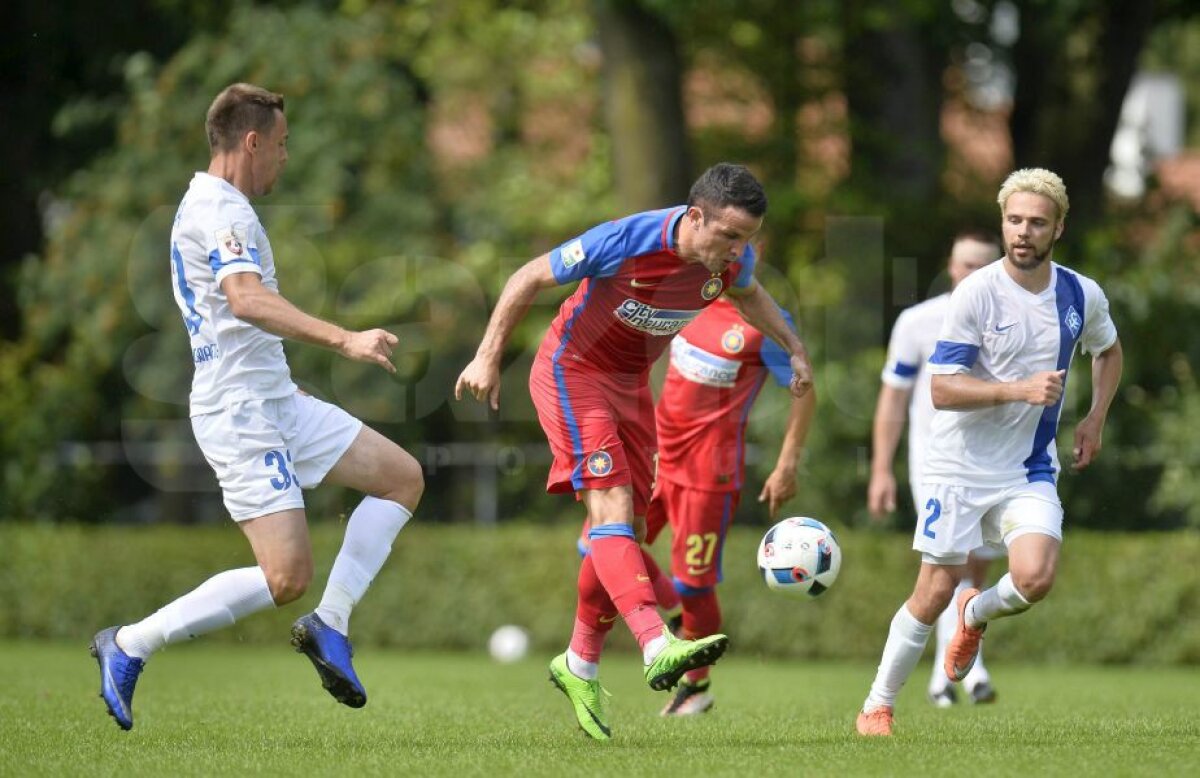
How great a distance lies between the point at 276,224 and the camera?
18.9 meters

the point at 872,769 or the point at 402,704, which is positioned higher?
the point at 872,769

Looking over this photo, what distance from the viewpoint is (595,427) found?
6.82m

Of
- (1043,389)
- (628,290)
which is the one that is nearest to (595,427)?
(628,290)

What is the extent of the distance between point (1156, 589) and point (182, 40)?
610 inches

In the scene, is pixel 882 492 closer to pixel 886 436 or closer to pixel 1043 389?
pixel 886 436

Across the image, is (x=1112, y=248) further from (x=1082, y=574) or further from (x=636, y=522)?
(x=636, y=522)

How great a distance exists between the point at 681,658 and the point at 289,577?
149 centimetres

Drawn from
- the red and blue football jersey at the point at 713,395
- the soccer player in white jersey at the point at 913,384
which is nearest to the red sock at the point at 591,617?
the red and blue football jersey at the point at 713,395

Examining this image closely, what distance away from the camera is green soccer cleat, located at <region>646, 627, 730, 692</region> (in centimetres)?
589

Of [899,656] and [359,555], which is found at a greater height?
[359,555]

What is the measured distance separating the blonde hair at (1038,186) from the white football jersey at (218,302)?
9.31ft

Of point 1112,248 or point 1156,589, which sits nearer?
point 1156,589

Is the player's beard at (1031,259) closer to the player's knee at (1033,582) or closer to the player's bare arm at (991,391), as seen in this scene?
the player's bare arm at (991,391)

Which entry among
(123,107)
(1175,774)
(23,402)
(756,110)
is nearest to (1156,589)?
(1175,774)
